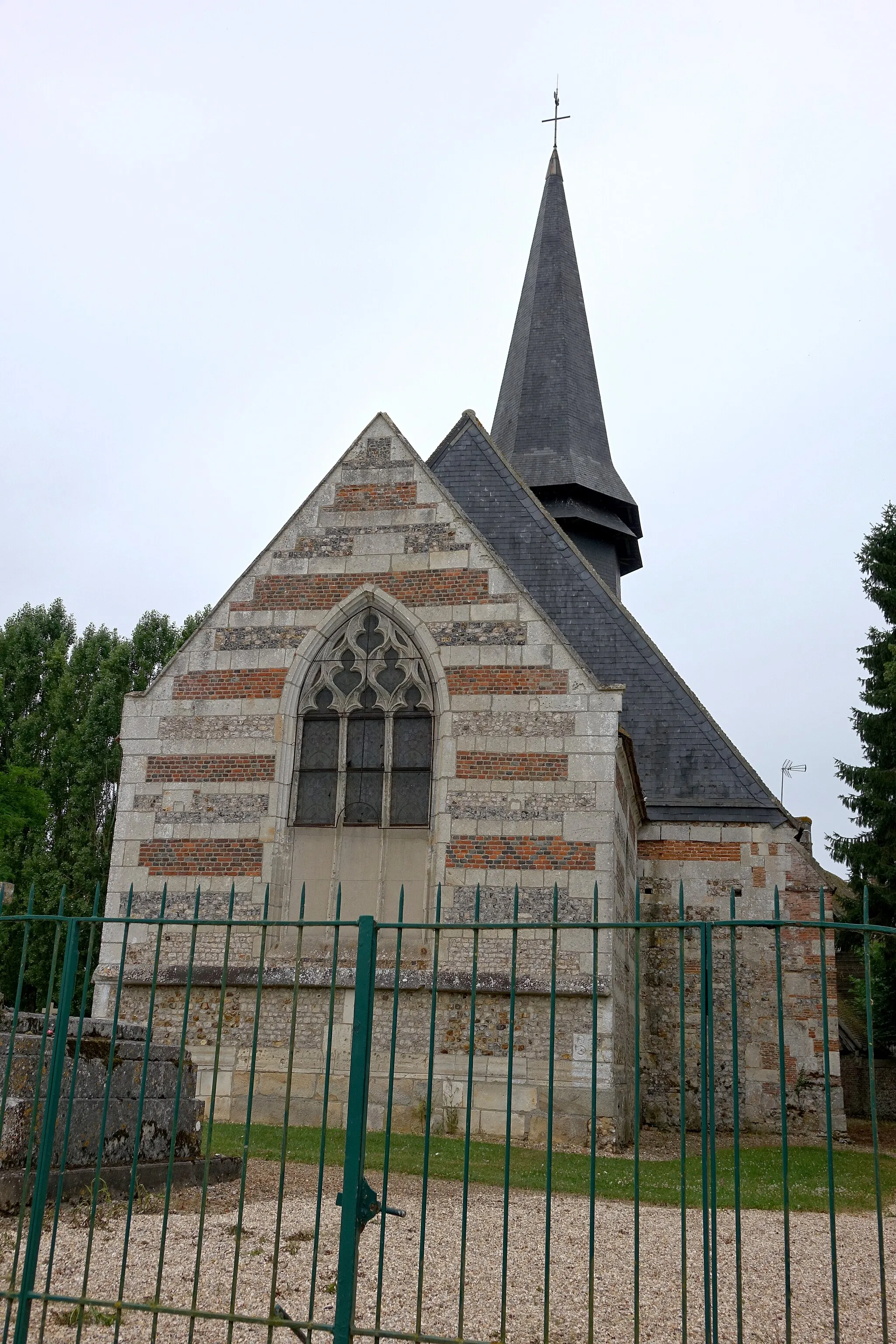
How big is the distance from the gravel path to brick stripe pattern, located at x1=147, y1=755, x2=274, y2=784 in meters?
5.36

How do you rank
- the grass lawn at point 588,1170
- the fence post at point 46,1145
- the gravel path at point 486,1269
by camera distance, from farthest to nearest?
the grass lawn at point 588,1170, the gravel path at point 486,1269, the fence post at point 46,1145

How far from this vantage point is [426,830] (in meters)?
12.0

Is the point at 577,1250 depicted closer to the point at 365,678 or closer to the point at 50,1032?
the point at 50,1032

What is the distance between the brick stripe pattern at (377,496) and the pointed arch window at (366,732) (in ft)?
4.09

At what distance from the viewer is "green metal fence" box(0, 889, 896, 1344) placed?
4.23 m

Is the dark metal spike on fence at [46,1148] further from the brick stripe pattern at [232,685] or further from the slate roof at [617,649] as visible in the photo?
the slate roof at [617,649]

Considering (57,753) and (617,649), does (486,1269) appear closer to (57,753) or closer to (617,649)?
(617,649)

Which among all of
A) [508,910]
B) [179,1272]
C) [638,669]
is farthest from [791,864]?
[179,1272]

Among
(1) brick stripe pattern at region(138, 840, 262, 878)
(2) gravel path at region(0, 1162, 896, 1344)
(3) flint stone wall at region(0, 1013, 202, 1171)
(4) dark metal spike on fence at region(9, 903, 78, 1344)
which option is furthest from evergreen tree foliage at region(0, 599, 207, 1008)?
(4) dark metal spike on fence at region(9, 903, 78, 1344)

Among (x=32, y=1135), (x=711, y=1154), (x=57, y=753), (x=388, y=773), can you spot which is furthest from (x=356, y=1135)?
(x=57, y=753)

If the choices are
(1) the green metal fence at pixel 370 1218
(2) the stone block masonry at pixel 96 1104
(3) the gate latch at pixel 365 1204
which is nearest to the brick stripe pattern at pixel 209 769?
(1) the green metal fence at pixel 370 1218

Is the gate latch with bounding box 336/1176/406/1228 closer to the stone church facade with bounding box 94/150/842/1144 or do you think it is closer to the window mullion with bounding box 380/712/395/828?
the stone church facade with bounding box 94/150/842/1144

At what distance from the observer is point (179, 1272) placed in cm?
536

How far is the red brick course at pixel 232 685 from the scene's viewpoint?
12430 millimetres
